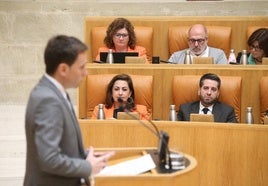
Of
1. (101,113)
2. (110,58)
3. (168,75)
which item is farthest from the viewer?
(110,58)

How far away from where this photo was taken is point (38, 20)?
2.76 m

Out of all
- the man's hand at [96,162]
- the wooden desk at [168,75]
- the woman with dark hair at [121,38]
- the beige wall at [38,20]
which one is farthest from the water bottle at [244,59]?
the man's hand at [96,162]

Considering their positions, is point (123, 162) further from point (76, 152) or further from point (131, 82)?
point (131, 82)

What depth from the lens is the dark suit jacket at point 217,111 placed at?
70.6 inches

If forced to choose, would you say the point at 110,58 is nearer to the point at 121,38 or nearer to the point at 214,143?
the point at 121,38

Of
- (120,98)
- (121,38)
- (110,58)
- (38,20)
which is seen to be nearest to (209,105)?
(120,98)

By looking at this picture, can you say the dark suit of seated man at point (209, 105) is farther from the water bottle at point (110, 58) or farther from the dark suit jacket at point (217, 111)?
the water bottle at point (110, 58)

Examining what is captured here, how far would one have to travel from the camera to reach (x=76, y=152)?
963 millimetres

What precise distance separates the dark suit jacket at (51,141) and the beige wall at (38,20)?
183 cm

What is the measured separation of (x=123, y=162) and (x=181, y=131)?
529 mm

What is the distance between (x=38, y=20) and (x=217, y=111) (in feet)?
4.19

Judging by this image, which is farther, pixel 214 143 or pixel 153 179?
pixel 214 143

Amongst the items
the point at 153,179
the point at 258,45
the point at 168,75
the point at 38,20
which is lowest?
the point at 153,179

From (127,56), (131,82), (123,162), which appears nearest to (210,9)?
(127,56)
